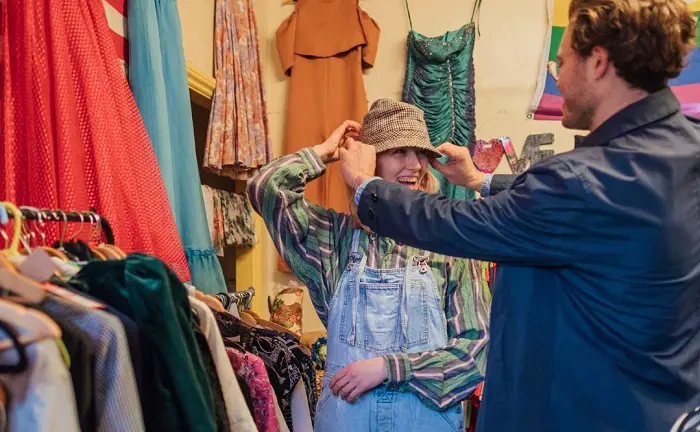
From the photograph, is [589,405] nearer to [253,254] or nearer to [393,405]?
[393,405]

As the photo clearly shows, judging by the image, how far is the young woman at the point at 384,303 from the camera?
1.30 metres

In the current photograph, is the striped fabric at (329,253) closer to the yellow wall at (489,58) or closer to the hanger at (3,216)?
the hanger at (3,216)

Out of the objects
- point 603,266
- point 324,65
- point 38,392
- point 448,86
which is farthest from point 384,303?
point 324,65

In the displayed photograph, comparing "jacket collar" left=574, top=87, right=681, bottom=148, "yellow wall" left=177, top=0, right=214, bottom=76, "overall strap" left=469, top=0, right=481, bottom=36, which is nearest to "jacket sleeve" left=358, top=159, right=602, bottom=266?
"jacket collar" left=574, top=87, right=681, bottom=148

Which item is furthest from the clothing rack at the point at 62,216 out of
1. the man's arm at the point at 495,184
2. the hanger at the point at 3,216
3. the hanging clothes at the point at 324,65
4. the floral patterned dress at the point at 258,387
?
the hanging clothes at the point at 324,65

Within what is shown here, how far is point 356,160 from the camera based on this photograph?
4.53 ft

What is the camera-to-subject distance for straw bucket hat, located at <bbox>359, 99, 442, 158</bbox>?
4.90ft

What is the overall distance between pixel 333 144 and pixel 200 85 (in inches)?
27.8

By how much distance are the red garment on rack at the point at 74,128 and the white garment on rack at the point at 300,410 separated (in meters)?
0.41

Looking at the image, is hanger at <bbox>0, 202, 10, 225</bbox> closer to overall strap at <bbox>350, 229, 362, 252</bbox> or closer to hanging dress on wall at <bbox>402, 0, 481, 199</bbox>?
overall strap at <bbox>350, 229, 362, 252</bbox>

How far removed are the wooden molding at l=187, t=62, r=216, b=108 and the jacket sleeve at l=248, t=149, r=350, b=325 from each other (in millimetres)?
661

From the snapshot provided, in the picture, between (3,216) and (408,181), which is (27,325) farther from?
(408,181)

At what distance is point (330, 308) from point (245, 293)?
1.02 ft

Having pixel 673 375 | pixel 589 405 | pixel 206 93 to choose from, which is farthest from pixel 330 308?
pixel 206 93
